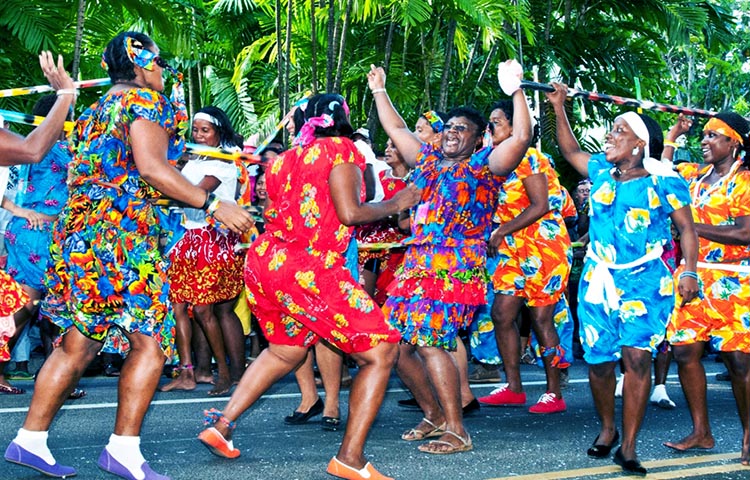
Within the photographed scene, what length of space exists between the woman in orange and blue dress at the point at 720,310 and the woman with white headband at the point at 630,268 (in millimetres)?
375

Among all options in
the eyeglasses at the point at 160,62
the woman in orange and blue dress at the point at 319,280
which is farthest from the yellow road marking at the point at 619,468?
the eyeglasses at the point at 160,62

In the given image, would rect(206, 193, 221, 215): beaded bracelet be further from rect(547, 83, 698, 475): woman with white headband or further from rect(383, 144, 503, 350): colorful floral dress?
rect(547, 83, 698, 475): woman with white headband

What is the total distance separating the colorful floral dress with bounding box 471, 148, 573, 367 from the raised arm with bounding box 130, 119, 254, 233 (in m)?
3.47

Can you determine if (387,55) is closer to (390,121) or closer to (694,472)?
(390,121)

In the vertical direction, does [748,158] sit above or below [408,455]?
above

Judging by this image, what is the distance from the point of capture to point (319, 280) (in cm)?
545

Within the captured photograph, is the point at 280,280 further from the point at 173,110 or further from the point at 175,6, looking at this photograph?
the point at 175,6

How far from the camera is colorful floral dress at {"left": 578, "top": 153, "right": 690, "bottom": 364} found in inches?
236

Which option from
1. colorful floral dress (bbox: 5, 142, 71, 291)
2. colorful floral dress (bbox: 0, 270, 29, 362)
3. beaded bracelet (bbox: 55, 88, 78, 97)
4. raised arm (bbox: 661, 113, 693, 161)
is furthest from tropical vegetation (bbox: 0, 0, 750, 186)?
colorful floral dress (bbox: 0, 270, 29, 362)

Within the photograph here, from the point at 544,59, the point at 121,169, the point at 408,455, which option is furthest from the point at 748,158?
the point at 544,59

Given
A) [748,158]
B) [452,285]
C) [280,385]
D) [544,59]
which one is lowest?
[280,385]

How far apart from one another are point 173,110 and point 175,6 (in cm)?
875

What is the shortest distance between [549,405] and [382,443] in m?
1.85

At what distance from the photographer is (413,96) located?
47.7 feet
